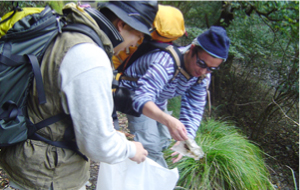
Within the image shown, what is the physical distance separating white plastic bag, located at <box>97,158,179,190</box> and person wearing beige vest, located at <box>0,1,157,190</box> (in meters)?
0.21

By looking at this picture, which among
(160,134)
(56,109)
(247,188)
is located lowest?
(247,188)

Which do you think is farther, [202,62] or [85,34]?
[202,62]

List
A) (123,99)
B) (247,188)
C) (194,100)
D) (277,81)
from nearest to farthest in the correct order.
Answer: (123,99) → (194,100) → (247,188) → (277,81)

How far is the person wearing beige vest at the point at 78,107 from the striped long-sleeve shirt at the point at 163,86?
698mm

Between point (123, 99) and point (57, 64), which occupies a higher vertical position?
point (57, 64)

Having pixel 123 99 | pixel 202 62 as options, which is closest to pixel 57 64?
pixel 123 99

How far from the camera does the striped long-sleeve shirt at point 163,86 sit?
1980 millimetres

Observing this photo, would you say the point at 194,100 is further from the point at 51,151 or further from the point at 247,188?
the point at 51,151

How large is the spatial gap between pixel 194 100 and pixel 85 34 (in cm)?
159

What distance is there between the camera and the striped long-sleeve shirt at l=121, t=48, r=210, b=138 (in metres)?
1.98

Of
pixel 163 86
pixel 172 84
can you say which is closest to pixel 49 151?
pixel 163 86

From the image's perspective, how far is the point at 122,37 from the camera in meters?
1.34

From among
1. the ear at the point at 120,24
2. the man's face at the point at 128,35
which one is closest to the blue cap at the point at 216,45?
the man's face at the point at 128,35

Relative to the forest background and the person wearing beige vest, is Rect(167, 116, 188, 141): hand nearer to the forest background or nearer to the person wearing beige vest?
the person wearing beige vest
